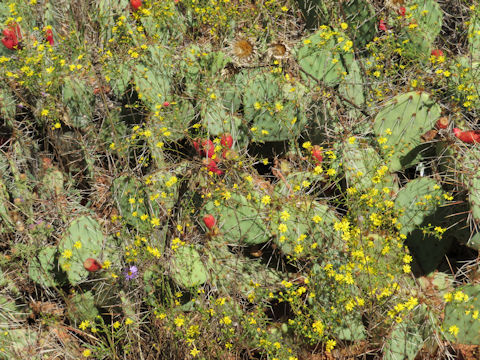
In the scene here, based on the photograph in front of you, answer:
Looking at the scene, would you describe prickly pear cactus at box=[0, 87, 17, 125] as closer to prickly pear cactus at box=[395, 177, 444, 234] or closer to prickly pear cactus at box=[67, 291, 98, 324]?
prickly pear cactus at box=[67, 291, 98, 324]

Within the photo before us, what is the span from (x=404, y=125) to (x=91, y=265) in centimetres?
197

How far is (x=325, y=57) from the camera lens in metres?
3.22

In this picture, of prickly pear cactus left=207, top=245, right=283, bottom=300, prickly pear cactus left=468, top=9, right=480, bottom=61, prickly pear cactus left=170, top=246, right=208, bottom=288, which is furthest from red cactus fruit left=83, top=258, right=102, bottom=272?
prickly pear cactus left=468, top=9, right=480, bottom=61

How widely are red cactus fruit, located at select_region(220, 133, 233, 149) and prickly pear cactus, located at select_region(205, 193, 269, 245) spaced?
38cm

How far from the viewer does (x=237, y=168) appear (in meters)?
2.93

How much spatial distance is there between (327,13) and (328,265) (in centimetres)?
197

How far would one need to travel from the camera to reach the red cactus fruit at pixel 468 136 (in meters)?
2.77

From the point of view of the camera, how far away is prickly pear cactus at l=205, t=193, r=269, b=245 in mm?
2654

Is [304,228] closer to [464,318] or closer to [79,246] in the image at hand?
[464,318]

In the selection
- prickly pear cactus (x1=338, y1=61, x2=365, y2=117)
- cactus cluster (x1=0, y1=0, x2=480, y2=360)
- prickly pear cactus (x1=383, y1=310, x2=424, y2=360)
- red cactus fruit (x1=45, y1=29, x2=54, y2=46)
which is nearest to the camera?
prickly pear cactus (x1=383, y1=310, x2=424, y2=360)

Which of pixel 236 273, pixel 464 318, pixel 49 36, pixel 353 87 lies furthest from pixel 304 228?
pixel 49 36

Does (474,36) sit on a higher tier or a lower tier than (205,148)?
higher

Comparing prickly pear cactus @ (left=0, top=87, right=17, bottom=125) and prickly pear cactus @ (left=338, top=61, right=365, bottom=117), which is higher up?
prickly pear cactus @ (left=0, top=87, right=17, bottom=125)

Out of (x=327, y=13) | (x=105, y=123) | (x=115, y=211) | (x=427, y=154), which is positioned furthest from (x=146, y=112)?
(x=427, y=154)
